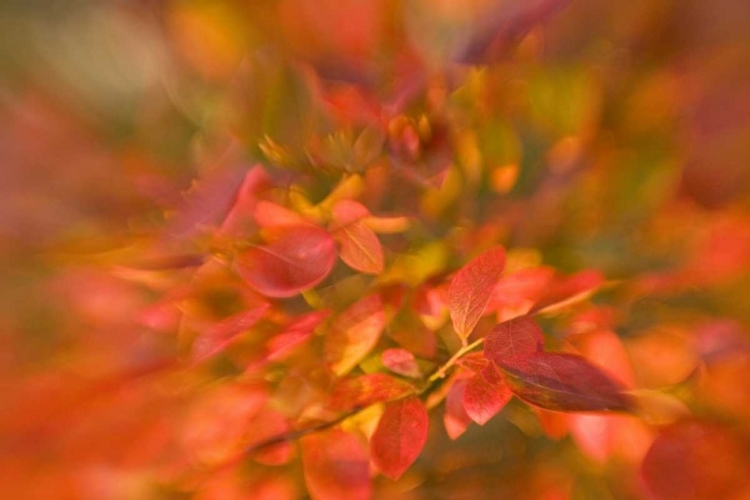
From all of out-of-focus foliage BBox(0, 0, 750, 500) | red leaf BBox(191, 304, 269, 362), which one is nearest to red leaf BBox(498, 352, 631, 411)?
out-of-focus foliage BBox(0, 0, 750, 500)

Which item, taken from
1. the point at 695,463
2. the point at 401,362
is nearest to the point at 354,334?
the point at 401,362

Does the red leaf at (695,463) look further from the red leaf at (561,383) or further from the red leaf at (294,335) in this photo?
the red leaf at (294,335)

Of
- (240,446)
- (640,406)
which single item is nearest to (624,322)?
(640,406)

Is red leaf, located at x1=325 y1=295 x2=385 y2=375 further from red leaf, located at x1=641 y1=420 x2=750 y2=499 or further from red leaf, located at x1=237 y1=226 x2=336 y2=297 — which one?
red leaf, located at x1=641 y1=420 x2=750 y2=499

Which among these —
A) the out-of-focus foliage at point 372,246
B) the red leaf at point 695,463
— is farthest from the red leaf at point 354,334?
the red leaf at point 695,463

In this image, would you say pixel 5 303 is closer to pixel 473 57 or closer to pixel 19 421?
pixel 19 421

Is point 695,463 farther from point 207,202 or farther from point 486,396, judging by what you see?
→ point 207,202
